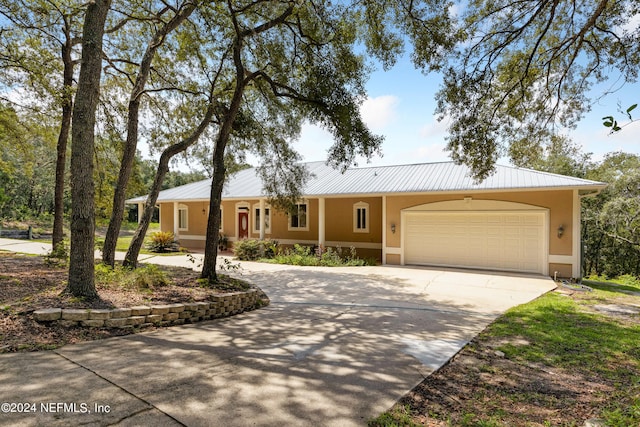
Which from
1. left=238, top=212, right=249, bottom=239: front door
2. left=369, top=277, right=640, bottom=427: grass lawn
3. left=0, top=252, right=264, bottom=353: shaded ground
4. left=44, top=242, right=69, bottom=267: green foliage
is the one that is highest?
left=238, top=212, right=249, bottom=239: front door

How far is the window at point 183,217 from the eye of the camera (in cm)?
2131

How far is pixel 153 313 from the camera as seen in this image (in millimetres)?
5457

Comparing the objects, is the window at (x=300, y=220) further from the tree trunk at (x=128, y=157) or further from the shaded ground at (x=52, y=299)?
the shaded ground at (x=52, y=299)

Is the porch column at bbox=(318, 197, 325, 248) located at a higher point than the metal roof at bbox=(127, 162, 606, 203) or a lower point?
lower

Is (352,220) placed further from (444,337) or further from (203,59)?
(444,337)

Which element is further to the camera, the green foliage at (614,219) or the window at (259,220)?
the window at (259,220)

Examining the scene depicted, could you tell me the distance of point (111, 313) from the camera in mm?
5020

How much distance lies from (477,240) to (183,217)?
53.3ft

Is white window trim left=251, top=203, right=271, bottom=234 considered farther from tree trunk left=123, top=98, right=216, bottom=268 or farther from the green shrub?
tree trunk left=123, top=98, right=216, bottom=268

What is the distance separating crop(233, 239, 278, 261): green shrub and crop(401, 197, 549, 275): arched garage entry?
20.0ft

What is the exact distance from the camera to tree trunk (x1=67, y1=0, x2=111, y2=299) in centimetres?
552

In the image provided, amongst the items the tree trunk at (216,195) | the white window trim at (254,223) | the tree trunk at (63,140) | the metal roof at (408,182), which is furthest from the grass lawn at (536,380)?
the white window trim at (254,223)

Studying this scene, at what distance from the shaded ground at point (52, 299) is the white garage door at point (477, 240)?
8.43 m

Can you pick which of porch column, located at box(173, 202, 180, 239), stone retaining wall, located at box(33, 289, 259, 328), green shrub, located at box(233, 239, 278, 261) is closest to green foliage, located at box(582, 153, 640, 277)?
green shrub, located at box(233, 239, 278, 261)
